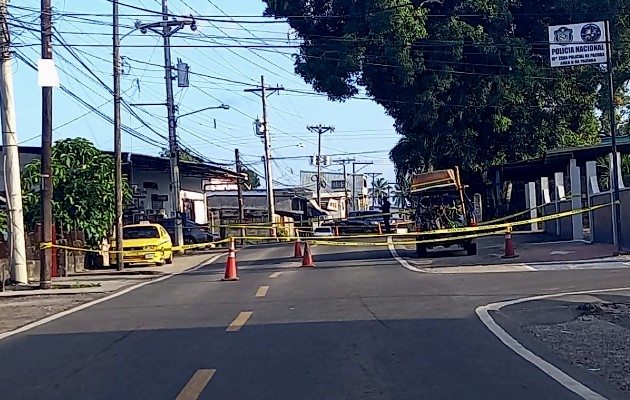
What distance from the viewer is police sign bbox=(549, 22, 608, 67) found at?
28.4 metres

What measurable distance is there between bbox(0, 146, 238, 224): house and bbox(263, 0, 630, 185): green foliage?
955 centimetres

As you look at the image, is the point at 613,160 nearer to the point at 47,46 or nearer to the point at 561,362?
the point at 47,46

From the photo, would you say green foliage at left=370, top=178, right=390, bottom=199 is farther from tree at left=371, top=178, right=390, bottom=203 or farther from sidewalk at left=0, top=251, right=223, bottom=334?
sidewalk at left=0, top=251, right=223, bottom=334

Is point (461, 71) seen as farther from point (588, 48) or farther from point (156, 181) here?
point (156, 181)

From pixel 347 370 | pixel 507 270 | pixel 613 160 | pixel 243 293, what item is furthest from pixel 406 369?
pixel 613 160

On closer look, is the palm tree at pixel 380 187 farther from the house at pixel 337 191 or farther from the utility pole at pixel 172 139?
the utility pole at pixel 172 139

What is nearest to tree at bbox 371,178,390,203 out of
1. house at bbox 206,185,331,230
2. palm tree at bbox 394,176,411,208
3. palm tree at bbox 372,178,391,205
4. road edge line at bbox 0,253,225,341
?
palm tree at bbox 372,178,391,205

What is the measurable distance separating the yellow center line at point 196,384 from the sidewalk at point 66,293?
6359mm

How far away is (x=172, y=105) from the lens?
45.3 meters

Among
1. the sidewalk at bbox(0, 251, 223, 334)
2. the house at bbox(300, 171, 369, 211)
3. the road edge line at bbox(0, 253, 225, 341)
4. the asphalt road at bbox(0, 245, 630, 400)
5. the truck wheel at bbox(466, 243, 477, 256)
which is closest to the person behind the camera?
the asphalt road at bbox(0, 245, 630, 400)

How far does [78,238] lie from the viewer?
1225 inches

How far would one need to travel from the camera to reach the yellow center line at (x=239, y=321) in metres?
14.0

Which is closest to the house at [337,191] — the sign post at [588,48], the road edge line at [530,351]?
the sign post at [588,48]

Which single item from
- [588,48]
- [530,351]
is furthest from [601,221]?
[530,351]
